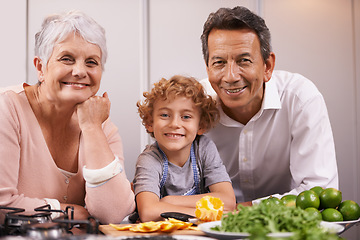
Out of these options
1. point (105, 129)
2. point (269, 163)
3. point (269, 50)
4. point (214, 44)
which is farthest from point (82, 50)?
point (269, 163)

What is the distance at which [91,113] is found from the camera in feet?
5.57

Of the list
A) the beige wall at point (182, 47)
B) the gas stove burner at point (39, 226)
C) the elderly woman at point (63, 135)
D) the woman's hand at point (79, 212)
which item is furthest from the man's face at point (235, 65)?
the beige wall at point (182, 47)

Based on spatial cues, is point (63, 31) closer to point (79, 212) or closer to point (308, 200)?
point (79, 212)

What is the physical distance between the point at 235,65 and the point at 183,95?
0.29 m

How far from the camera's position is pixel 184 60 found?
343 centimetres

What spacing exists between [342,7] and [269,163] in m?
2.25

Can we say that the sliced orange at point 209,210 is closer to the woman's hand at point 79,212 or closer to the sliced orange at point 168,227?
the sliced orange at point 168,227

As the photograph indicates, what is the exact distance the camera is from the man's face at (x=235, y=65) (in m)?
2.05

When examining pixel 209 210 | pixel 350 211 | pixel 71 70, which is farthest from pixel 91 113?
pixel 350 211

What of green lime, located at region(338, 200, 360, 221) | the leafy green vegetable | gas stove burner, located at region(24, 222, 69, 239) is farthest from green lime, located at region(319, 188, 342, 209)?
gas stove burner, located at region(24, 222, 69, 239)

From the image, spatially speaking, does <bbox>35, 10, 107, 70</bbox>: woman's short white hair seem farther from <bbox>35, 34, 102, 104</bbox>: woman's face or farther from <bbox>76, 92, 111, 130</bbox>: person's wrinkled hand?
<bbox>76, 92, 111, 130</bbox>: person's wrinkled hand

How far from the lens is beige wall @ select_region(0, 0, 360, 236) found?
3041 millimetres

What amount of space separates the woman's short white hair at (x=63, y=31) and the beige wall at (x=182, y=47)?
4.54 ft

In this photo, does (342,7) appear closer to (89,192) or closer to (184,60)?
(184,60)
